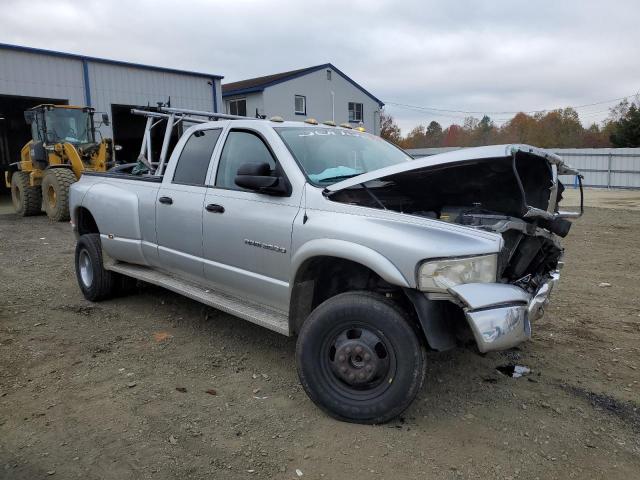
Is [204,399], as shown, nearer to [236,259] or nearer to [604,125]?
[236,259]

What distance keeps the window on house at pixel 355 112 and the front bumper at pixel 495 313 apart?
1313 inches

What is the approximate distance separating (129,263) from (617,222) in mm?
10996

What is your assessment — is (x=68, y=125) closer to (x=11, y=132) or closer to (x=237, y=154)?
(x=237, y=154)

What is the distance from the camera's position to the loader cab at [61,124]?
50.9 feet

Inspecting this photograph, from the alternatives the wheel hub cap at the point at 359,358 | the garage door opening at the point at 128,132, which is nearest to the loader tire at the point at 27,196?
the garage door opening at the point at 128,132

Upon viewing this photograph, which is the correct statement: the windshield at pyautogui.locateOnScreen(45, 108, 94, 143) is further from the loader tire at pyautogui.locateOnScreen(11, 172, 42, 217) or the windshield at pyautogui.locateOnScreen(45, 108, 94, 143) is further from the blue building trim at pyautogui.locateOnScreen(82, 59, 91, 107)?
the blue building trim at pyautogui.locateOnScreen(82, 59, 91, 107)

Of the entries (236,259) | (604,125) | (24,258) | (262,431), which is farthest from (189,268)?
(604,125)

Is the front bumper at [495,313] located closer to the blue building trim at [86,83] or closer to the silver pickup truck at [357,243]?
the silver pickup truck at [357,243]

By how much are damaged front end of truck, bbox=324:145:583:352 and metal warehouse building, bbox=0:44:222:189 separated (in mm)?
19283

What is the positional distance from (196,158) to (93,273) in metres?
2.18

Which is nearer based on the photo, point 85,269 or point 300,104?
point 85,269

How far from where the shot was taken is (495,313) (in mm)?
2975

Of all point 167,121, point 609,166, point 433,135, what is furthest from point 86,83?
point 433,135

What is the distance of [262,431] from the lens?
334cm
